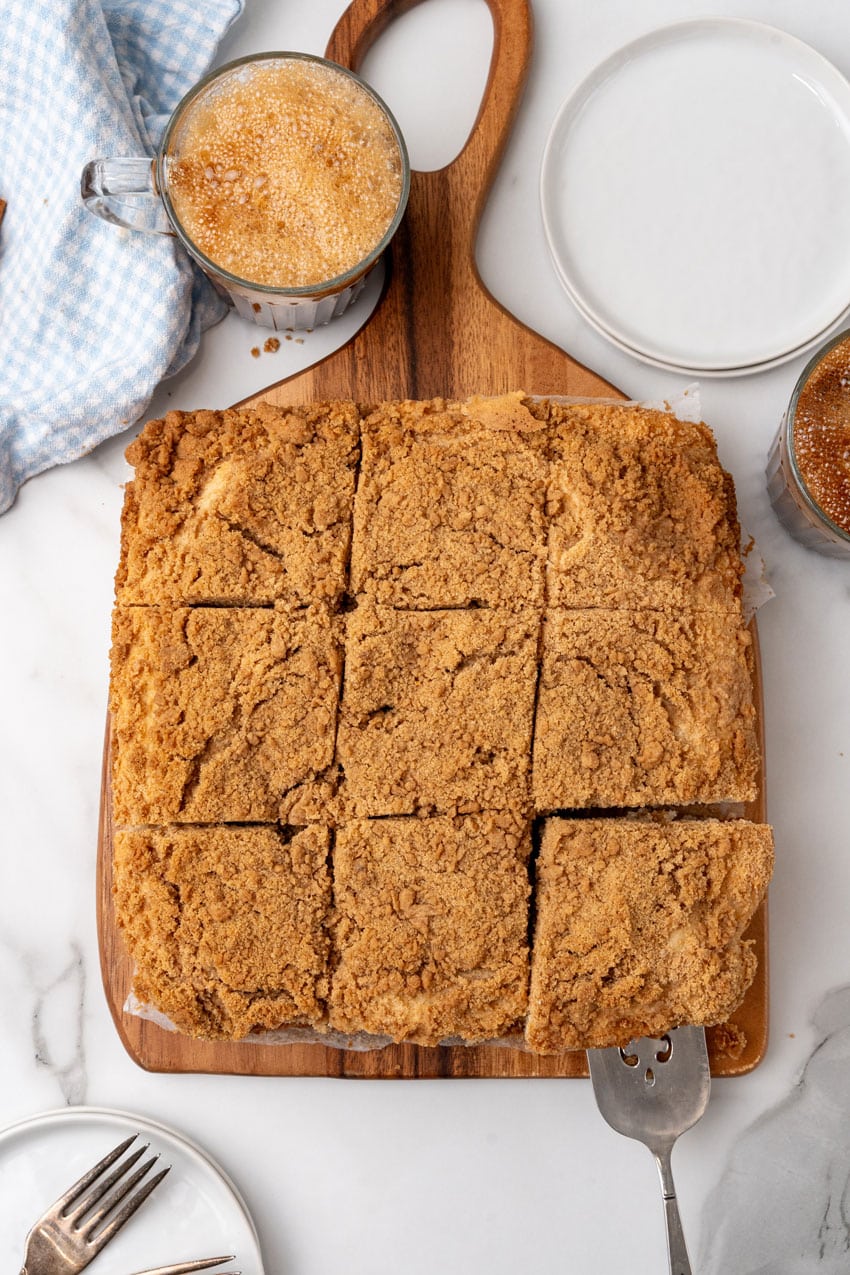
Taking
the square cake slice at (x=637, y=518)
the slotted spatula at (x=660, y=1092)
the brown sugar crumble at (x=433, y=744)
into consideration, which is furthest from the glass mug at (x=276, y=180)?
the slotted spatula at (x=660, y=1092)

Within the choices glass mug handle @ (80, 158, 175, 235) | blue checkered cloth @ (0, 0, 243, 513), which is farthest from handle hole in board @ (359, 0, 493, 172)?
glass mug handle @ (80, 158, 175, 235)

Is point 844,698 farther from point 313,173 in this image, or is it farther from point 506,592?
point 313,173

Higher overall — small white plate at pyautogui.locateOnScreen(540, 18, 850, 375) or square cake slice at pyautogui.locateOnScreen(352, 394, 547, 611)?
small white plate at pyautogui.locateOnScreen(540, 18, 850, 375)

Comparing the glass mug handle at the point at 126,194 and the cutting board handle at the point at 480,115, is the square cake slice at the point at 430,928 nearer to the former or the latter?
the cutting board handle at the point at 480,115

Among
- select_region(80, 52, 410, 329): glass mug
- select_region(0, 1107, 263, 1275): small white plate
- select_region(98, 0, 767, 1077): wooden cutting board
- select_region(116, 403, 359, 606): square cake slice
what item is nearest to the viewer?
select_region(116, 403, 359, 606): square cake slice

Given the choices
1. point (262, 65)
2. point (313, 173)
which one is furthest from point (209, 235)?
point (262, 65)

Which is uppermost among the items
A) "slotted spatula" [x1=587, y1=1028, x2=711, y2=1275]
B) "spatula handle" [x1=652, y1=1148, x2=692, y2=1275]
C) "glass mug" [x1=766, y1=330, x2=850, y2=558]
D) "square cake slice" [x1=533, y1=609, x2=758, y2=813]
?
"glass mug" [x1=766, y1=330, x2=850, y2=558]

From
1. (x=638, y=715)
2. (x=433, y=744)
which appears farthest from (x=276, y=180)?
(x=638, y=715)

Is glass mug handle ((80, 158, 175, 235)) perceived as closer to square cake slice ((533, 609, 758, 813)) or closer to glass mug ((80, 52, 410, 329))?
glass mug ((80, 52, 410, 329))
